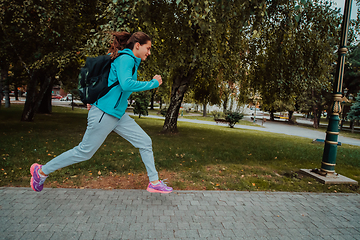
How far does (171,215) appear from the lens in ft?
10.4

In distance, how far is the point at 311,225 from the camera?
317 centimetres

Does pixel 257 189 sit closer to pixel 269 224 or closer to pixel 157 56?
pixel 269 224

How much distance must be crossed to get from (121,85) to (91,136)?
29.4 inches

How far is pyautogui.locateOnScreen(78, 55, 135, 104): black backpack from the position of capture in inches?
112

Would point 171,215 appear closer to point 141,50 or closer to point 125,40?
point 141,50

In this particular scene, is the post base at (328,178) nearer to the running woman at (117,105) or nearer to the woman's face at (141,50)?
the running woman at (117,105)

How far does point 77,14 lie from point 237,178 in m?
9.52

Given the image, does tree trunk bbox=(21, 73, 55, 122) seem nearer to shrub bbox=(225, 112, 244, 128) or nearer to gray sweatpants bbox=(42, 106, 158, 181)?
gray sweatpants bbox=(42, 106, 158, 181)

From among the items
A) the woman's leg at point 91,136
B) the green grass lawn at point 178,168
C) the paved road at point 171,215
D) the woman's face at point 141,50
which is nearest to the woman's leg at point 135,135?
the woman's leg at point 91,136

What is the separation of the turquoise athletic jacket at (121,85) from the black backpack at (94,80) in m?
0.06

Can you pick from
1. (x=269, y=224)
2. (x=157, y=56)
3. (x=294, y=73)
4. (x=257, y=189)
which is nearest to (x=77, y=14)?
(x=157, y=56)

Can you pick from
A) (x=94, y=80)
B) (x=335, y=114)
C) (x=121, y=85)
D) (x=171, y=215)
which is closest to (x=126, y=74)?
(x=121, y=85)

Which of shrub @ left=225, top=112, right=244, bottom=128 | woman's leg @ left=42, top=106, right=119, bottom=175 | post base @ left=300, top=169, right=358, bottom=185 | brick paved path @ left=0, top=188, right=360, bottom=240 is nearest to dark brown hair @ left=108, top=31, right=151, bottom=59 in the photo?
woman's leg @ left=42, top=106, right=119, bottom=175

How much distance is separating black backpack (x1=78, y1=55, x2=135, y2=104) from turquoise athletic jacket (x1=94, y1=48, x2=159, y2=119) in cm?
6
